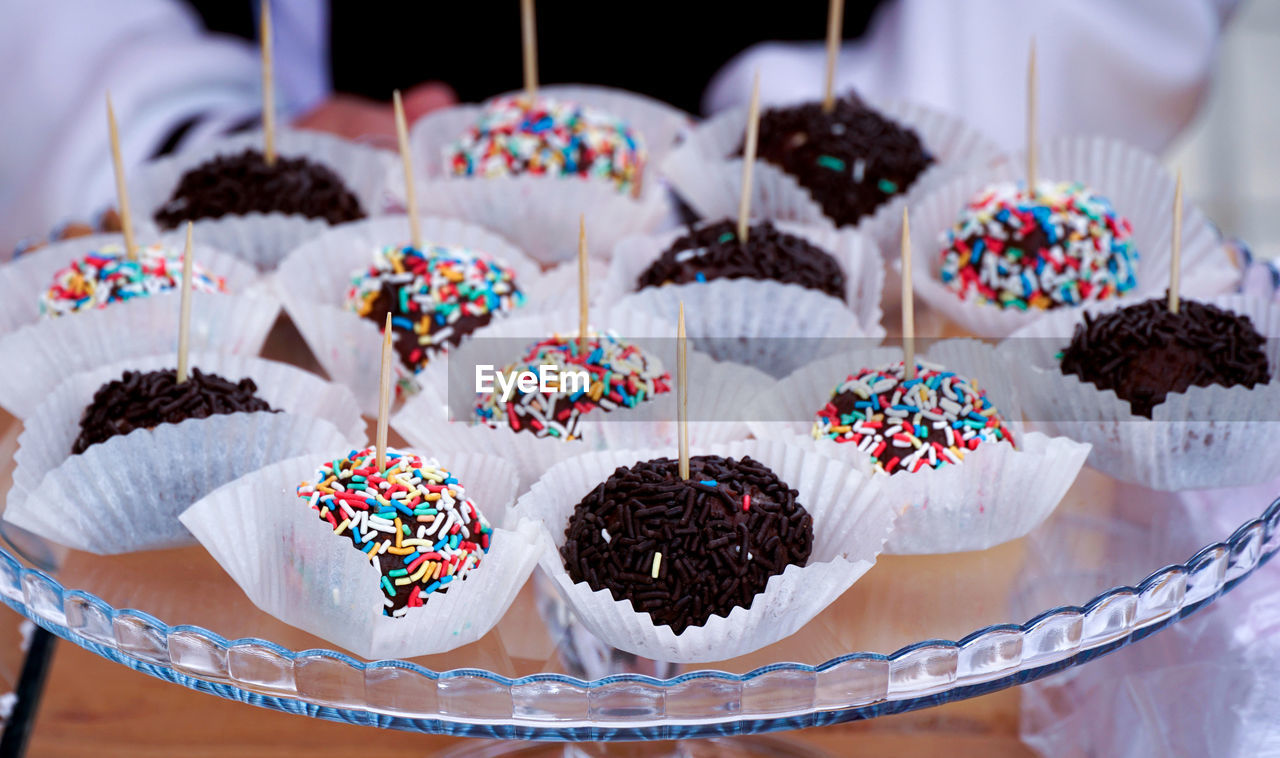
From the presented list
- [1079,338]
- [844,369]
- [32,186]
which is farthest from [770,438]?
[32,186]

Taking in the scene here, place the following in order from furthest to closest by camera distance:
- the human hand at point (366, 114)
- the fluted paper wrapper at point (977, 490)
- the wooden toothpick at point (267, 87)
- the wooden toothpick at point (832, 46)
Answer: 1. the human hand at point (366, 114)
2. the wooden toothpick at point (832, 46)
3. the wooden toothpick at point (267, 87)
4. the fluted paper wrapper at point (977, 490)

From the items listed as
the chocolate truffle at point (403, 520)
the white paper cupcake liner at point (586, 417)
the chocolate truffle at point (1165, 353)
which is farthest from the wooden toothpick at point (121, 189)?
the chocolate truffle at point (1165, 353)

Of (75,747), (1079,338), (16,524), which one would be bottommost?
(75,747)

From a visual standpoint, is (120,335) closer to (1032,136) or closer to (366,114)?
(366,114)

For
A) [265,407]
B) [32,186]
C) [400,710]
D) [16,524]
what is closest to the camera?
[400,710]

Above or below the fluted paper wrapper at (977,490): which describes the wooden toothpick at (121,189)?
above

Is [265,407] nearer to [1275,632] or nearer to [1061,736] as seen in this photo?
[1061,736]

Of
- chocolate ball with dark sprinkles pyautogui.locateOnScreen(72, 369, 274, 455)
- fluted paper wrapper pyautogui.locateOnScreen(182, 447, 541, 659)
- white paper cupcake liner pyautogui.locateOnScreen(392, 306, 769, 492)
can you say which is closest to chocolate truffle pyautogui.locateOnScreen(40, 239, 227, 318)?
chocolate ball with dark sprinkles pyautogui.locateOnScreen(72, 369, 274, 455)

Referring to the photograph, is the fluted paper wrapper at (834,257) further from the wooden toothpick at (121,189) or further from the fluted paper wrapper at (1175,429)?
the wooden toothpick at (121,189)
